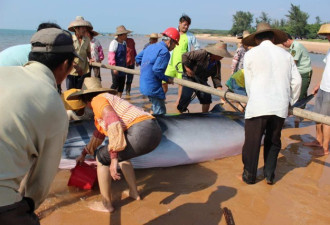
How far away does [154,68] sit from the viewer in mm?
4637

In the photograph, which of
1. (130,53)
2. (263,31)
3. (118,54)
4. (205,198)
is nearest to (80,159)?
(205,198)

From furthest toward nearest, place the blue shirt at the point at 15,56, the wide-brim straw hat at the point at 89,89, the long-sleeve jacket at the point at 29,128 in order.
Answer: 1. the blue shirt at the point at 15,56
2. the wide-brim straw hat at the point at 89,89
3. the long-sleeve jacket at the point at 29,128

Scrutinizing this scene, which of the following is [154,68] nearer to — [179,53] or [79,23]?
[79,23]

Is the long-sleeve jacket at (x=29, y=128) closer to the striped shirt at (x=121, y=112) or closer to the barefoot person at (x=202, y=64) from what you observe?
the striped shirt at (x=121, y=112)

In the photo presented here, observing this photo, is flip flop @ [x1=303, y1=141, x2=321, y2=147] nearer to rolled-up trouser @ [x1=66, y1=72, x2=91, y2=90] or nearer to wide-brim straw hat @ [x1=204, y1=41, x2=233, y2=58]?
wide-brim straw hat @ [x1=204, y1=41, x2=233, y2=58]

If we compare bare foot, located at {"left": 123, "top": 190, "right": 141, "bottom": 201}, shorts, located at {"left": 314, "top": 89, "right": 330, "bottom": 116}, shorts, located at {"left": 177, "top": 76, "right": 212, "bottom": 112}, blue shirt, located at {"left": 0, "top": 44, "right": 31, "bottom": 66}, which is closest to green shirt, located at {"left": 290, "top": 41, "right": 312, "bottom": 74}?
shorts, located at {"left": 314, "top": 89, "right": 330, "bottom": 116}

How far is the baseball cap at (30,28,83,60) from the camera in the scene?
164 cm

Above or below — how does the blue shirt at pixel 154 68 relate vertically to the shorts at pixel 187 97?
above

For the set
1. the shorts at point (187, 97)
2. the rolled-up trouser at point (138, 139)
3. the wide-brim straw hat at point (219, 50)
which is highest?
the wide-brim straw hat at point (219, 50)

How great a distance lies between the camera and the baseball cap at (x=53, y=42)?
1641mm

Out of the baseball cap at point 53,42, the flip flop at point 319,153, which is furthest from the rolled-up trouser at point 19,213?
the flip flop at point 319,153

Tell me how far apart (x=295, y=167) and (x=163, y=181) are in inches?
77.3

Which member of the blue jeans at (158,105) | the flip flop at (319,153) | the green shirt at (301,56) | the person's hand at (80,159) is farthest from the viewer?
the green shirt at (301,56)

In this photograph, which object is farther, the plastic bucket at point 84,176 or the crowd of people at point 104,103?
the plastic bucket at point 84,176
